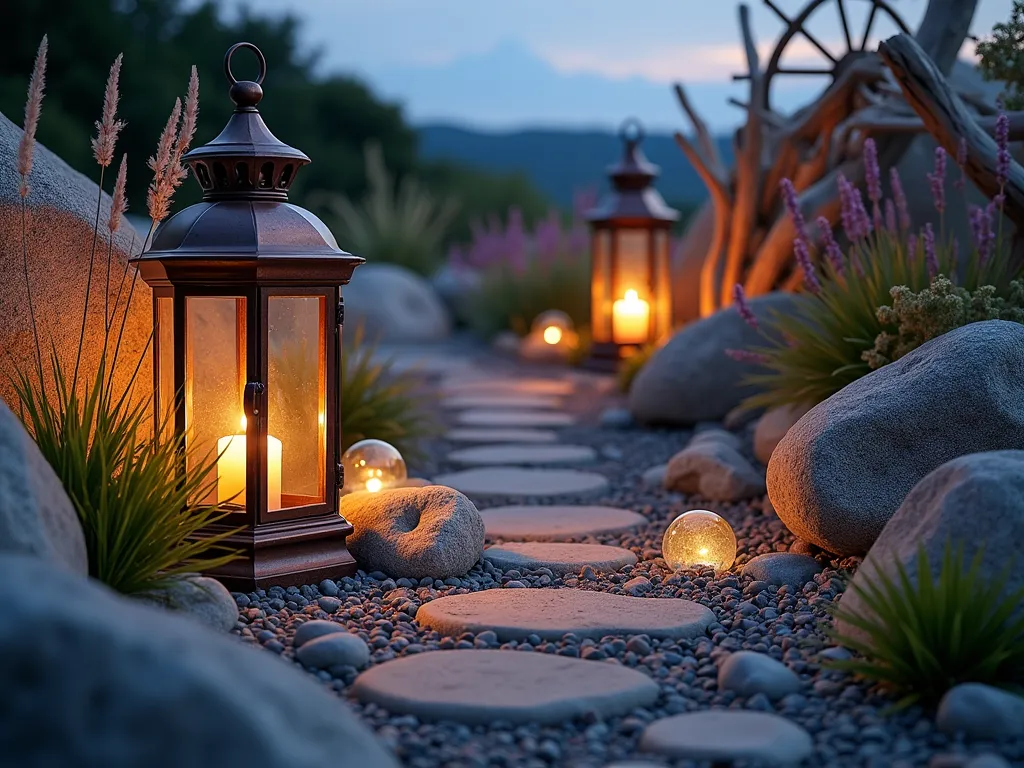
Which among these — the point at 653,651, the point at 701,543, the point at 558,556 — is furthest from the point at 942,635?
the point at 558,556

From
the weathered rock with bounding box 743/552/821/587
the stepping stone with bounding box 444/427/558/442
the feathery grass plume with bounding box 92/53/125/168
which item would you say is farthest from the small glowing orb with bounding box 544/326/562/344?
the feathery grass plume with bounding box 92/53/125/168

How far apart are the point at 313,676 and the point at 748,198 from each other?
5.23 metres

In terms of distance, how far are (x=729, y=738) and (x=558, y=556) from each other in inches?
58.5

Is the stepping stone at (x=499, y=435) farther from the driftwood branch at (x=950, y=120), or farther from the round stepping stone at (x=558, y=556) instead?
the driftwood branch at (x=950, y=120)

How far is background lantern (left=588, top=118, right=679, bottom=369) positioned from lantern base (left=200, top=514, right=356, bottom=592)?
520cm

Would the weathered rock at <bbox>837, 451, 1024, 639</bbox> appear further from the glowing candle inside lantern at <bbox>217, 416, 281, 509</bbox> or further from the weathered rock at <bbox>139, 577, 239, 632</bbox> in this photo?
the glowing candle inside lantern at <bbox>217, 416, 281, 509</bbox>

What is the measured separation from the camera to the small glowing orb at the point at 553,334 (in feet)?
32.7

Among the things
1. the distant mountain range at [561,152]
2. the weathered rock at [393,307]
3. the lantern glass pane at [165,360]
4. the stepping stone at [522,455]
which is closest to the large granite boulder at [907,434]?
the lantern glass pane at [165,360]

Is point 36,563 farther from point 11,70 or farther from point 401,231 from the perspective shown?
point 11,70

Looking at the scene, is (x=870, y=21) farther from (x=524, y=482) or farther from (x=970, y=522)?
(x=970, y=522)

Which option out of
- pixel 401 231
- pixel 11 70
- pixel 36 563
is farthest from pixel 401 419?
pixel 11 70

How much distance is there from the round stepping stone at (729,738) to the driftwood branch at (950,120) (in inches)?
109

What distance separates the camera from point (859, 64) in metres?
6.02

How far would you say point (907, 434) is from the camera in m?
3.24
